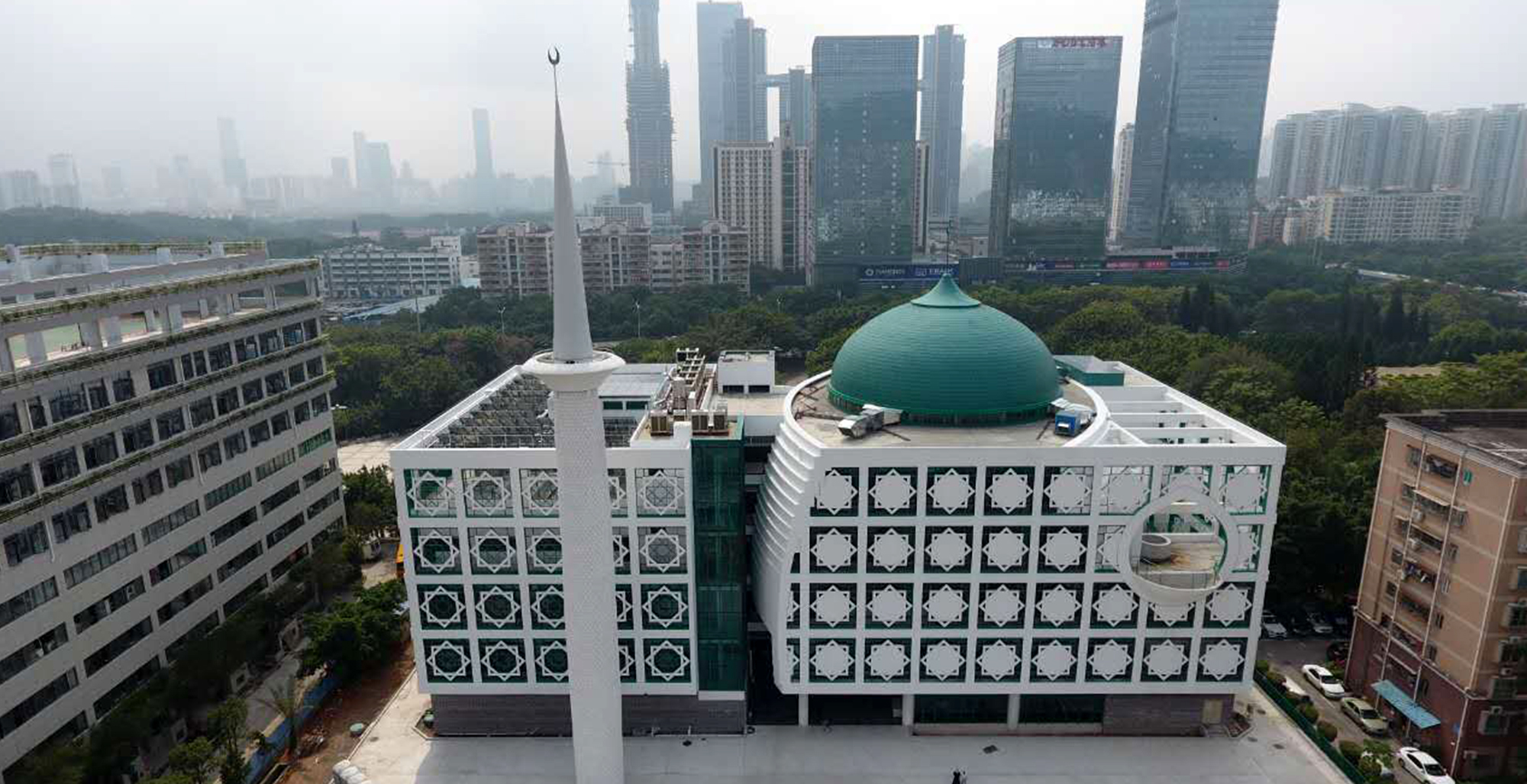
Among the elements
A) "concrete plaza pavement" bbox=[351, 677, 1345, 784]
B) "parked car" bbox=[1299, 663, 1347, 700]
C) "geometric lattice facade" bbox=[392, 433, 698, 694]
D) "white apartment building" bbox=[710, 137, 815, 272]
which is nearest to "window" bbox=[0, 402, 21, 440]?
"geometric lattice facade" bbox=[392, 433, 698, 694]

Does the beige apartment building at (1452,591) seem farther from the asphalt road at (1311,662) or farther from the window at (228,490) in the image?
the window at (228,490)

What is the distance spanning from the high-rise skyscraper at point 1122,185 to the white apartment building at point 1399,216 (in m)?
36.7

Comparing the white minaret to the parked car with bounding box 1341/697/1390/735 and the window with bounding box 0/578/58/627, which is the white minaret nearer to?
the window with bounding box 0/578/58/627

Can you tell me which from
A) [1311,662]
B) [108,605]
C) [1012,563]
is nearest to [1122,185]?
[1311,662]

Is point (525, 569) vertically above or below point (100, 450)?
below

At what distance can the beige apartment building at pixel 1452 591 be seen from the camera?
27125mm

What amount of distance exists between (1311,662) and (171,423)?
1922 inches

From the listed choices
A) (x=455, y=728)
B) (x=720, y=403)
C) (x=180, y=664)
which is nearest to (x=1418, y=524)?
(x=720, y=403)

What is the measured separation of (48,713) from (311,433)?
57.2 feet

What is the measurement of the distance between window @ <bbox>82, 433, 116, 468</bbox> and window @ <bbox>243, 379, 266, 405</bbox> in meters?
7.54

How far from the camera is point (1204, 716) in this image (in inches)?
1178

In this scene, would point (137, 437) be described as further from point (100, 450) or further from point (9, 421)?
point (9, 421)

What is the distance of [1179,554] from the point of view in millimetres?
29688

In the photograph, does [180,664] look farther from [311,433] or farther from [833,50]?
[833,50]
